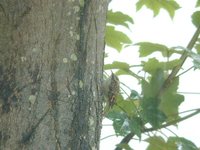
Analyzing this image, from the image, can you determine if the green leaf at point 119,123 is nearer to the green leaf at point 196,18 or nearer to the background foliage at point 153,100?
the background foliage at point 153,100

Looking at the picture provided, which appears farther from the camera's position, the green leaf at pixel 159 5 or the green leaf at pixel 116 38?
the green leaf at pixel 159 5

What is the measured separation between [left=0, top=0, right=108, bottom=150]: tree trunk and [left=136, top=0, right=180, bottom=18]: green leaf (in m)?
0.50

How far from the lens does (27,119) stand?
30.5 inches

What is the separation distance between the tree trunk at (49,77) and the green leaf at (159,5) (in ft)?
1.64

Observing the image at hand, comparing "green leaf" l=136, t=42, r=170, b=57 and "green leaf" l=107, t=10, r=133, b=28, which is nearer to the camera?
"green leaf" l=136, t=42, r=170, b=57

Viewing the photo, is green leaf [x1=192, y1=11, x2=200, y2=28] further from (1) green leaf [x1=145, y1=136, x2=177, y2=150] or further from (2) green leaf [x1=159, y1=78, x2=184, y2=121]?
(1) green leaf [x1=145, y1=136, x2=177, y2=150]

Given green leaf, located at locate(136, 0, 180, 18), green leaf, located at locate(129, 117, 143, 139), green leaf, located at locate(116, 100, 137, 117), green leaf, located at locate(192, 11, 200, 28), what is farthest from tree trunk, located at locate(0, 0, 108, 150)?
green leaf, located at locate(136, 0, 180, 18)

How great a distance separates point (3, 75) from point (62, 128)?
0.13m

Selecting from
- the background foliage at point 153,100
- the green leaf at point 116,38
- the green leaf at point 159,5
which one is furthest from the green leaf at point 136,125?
the green leaf at point 159,5

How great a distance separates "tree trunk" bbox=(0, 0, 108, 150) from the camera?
776 millimetres

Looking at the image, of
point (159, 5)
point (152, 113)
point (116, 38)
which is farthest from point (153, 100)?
point (159, 5)

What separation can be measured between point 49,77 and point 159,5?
64 cm

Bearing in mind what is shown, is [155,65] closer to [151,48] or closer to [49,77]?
[151,48]

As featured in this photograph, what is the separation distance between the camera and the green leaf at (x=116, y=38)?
1.17 metres
